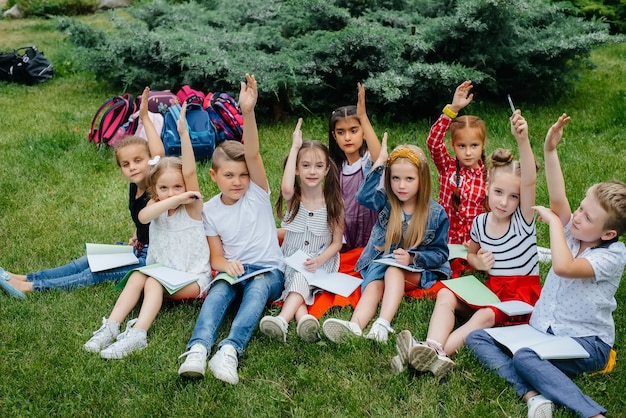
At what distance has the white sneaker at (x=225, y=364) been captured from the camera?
305 cm

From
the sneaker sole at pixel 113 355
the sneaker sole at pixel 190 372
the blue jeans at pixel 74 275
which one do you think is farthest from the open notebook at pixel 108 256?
the sneaker sole at pixel 190 372

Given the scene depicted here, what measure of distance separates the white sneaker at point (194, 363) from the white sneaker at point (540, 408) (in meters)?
1.44

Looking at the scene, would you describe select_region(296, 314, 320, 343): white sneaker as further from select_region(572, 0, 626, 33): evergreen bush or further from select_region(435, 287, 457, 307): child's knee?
select_region(572, 0, 626, 33): evergreen bush

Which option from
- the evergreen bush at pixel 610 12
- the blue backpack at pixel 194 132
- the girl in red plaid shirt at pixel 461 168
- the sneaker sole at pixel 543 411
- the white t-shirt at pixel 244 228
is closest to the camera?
the sneaker sole at pixel 543 411

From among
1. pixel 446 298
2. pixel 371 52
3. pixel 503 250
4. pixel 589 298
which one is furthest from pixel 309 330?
pixel 371 52

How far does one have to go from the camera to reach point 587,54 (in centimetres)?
707

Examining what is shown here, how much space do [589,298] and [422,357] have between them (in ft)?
2.63

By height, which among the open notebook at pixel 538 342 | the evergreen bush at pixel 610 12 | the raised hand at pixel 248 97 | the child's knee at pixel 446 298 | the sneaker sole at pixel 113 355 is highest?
the evergreen bush at pixel 610 12

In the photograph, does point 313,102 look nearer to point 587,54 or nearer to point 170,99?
point 170,99

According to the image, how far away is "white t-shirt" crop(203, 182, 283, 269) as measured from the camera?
12.8 feet

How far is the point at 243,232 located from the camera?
3.90 meters

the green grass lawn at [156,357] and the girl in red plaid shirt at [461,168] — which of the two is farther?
the girl in red plaid shirt at [461,168]

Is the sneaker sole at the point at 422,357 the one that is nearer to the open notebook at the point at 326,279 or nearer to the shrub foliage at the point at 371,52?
the open notebook at the point at 326,279

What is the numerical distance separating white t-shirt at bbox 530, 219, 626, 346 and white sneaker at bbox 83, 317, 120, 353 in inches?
84.3
